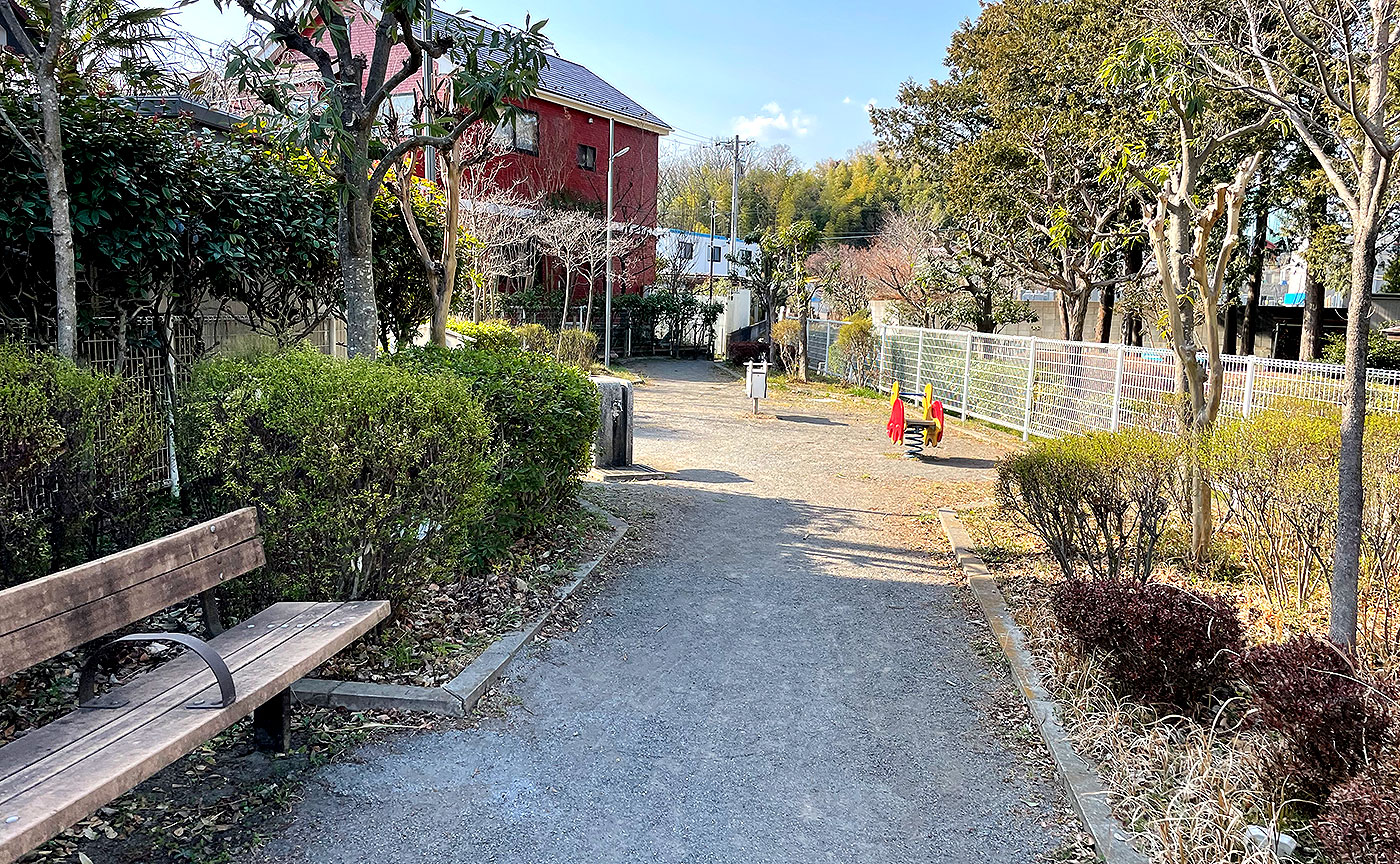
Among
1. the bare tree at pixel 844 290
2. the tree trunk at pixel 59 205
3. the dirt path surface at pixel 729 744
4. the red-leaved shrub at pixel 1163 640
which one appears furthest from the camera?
the bare tree at pixel 844 290

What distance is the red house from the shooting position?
2956 centimetres

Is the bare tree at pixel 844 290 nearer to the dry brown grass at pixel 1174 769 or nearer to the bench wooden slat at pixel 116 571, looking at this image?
the dry brown grass at pixel 1174 769

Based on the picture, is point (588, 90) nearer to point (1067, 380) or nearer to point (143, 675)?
point (1067, 380)

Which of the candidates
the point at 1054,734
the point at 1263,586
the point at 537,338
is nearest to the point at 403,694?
the point at 1054,734

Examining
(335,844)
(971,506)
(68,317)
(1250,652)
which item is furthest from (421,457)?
(971,506)

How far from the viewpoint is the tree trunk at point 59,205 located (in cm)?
454

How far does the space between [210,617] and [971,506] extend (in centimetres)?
736

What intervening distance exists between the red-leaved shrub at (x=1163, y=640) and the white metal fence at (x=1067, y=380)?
3832mm

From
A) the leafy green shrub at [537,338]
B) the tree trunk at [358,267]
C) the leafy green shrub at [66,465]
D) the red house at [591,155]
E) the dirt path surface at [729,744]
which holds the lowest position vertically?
the dirt path surface at [729,744]

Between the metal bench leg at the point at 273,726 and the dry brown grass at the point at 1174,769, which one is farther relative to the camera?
the metal bench leg at the point at 273,726

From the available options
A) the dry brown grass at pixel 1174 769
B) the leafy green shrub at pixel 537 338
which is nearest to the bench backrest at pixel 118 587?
the dry brown grass at pixel 1174 769

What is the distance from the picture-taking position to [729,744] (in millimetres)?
4051

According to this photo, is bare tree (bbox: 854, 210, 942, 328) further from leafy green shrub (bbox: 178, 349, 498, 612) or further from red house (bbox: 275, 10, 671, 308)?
leafy green shrub (bbox: 178, 349, 498, 612)

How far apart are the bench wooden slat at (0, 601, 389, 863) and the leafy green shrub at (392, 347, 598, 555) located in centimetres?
211
